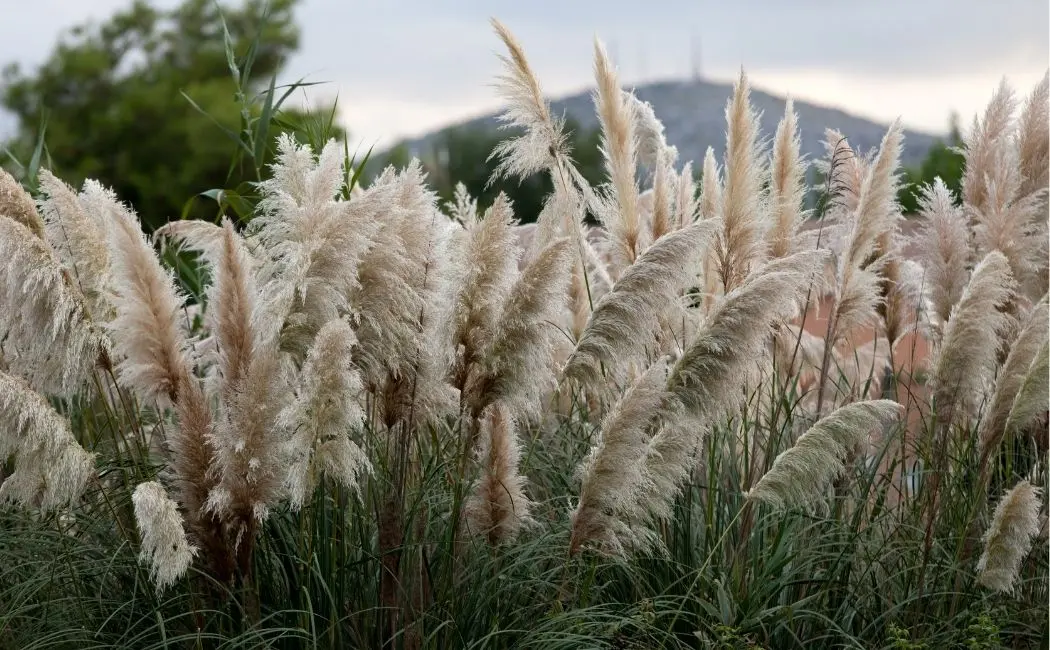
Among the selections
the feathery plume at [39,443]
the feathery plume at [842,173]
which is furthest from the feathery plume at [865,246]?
the feathery plume at [39,443]

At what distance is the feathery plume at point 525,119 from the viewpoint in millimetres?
4656

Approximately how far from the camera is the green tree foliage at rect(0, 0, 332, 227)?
5103cm

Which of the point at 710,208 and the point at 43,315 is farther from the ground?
the point at 710,208

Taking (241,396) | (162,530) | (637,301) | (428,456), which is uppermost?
(637,301)

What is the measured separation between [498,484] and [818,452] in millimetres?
890

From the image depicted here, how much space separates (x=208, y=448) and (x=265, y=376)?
35 cm

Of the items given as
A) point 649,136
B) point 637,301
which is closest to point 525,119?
point 649,136

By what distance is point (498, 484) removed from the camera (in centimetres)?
373

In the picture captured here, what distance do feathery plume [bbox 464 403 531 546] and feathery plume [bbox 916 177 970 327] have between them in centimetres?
208

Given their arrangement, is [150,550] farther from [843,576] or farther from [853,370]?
[853,370]

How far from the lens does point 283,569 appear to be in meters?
3.87

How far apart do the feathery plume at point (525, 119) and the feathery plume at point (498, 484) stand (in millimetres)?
1237

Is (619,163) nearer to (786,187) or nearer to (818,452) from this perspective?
(786,187)

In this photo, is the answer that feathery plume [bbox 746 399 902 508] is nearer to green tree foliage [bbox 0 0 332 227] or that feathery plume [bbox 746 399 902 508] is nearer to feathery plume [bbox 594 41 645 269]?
feathery plume [bbox 594 41 645 269]
